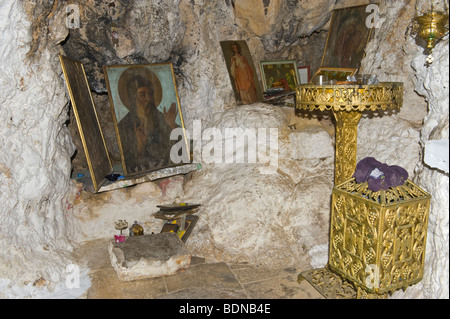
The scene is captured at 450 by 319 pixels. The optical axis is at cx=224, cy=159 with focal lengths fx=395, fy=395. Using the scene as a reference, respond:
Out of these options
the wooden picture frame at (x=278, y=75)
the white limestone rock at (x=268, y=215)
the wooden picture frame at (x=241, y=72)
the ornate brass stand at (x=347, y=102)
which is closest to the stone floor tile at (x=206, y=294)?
the white limestone rock at (x=268, y=215)

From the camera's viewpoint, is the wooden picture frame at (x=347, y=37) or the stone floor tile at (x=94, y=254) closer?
the stone floor tile at (x=94, y=254)

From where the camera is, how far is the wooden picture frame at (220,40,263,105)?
18.1 ft

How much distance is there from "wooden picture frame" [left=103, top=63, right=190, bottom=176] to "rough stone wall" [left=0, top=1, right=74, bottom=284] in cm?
78

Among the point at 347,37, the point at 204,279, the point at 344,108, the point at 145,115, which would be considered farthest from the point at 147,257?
the point at 347,37

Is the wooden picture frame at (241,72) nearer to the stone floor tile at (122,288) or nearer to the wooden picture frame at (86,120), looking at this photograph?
the wooden picture frame at (86,120)

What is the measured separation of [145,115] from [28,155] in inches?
66.6

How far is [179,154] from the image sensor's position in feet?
17.9

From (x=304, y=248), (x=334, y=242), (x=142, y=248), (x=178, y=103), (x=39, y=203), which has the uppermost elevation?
(x=178, y=103)

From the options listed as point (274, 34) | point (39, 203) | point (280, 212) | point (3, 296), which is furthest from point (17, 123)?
point (274, 34)

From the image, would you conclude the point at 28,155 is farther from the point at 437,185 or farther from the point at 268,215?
the point at 437,185

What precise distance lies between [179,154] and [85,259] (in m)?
1.84

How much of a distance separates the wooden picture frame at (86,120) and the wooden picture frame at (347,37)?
3191mm

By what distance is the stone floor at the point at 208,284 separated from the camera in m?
3.68

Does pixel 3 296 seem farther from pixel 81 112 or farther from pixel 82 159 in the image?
pixel 82 159
